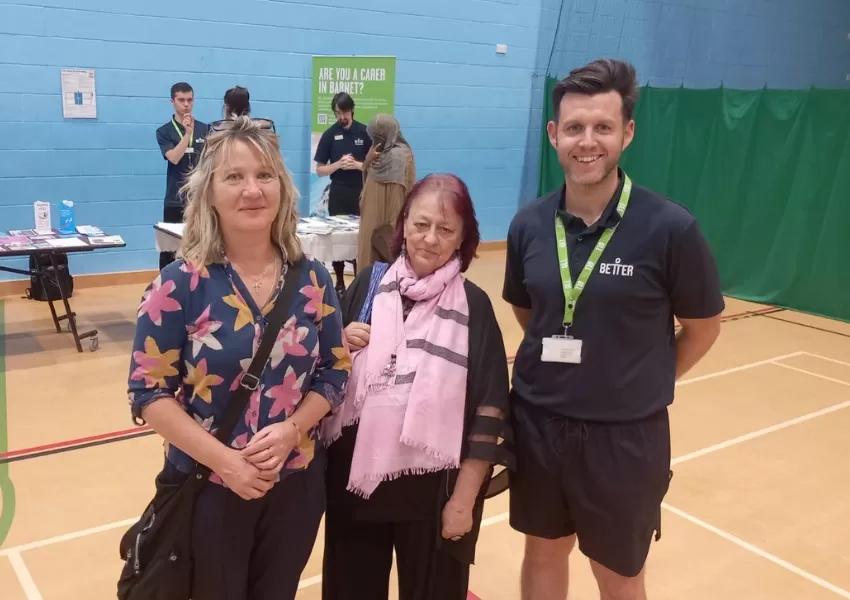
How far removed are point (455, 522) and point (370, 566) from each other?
303 mm

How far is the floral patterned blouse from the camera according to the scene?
1556mm

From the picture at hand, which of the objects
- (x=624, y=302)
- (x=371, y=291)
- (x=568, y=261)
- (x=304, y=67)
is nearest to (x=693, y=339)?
(x=624, y=302)

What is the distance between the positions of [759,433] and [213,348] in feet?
12.3

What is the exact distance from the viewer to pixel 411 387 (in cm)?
181

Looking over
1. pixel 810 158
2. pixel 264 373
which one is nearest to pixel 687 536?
pixel 264 373

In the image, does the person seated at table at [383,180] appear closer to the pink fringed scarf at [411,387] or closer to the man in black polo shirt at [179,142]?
the man in black polo shirt at [179,142]

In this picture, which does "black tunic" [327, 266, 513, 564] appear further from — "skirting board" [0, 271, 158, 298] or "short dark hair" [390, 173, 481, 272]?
"skirting board" [0, 271, 158, 298]

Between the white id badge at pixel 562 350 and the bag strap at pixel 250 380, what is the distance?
64 cm

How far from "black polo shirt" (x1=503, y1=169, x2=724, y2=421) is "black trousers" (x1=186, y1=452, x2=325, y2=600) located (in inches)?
24.6

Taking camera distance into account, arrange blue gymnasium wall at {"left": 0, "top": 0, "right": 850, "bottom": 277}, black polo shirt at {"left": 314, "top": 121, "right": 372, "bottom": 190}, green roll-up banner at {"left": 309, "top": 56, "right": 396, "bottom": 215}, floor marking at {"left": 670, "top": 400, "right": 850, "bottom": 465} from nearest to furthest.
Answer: floor marking at {"left": 670, "top": 400, "right": 850, "bottom": 465}
blue gymnasium wall at {"left": 0, "top": 0, "right": 850, "bottom": 277}
black polo shirt at {"left": 314, "top": 121, "right": 372, "bottom": 190}
green roll-up banner at {"left": 309, "top": 56, "right": 396, "bottom": 215}

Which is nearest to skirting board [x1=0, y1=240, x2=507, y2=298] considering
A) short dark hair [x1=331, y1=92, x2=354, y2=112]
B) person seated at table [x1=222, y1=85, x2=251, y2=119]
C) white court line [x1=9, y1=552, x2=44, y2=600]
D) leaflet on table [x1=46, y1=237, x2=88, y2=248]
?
leaflet on table [x1=46, y1=237, x2=88, y2=248]

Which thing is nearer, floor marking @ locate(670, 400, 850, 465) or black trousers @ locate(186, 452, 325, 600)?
black trousers @ locate(186, 452, 325, 600)

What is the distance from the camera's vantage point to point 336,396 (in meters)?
1.75

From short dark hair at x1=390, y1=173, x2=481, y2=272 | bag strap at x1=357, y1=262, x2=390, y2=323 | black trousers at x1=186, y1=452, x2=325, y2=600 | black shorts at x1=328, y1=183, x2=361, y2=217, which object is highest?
short dark hair at x1=390, y1=173, x2=481, y2=272
